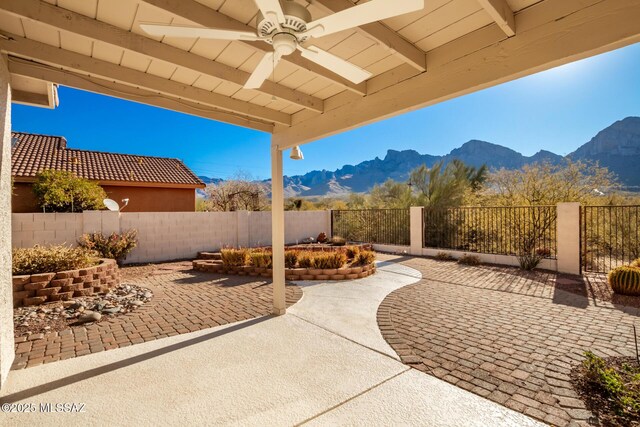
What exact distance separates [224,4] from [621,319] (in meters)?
5.82

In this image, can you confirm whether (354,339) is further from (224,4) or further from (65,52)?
(65,52)

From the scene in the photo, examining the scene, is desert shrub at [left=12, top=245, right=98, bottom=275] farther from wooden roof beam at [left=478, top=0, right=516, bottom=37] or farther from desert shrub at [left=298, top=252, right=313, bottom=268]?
wooden roof beam at [left=478, top=0, right=516, bottom=37]

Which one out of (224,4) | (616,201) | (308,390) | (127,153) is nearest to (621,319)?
(308,390)

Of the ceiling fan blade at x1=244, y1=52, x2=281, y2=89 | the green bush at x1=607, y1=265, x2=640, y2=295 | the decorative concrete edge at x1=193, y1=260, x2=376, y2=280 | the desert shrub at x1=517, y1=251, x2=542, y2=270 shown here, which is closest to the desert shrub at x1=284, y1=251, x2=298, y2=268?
the decorative concrete edge at x1=193, y1=260, x2=376, y2=280

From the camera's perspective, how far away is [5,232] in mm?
2564

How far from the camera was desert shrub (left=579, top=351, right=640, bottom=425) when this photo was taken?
2021mm

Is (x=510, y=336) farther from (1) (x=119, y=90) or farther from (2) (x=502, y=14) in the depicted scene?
(1) (x=119, y=90)

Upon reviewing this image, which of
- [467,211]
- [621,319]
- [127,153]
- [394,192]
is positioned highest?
[127,153]

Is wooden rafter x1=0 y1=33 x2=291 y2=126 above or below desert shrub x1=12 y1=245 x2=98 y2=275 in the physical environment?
above

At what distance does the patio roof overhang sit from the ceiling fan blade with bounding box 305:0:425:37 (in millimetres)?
373

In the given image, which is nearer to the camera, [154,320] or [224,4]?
[224,4]

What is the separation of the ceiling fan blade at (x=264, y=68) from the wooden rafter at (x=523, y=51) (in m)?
1.35

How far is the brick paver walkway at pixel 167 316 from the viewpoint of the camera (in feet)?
10.6

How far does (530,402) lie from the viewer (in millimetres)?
2221
